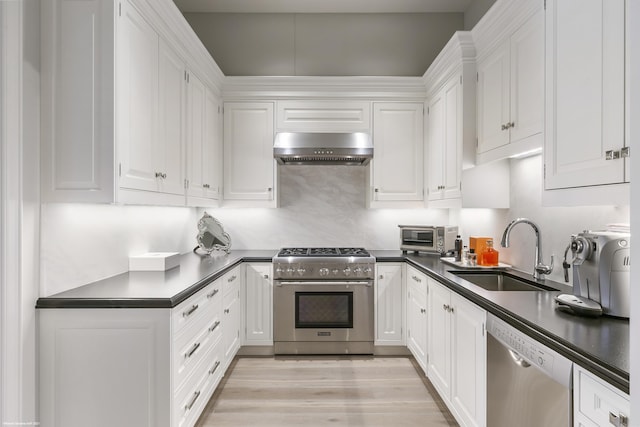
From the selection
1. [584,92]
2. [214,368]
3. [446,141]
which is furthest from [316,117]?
[584,92]

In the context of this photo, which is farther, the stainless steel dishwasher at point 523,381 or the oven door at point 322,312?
the oven door at point 322,312

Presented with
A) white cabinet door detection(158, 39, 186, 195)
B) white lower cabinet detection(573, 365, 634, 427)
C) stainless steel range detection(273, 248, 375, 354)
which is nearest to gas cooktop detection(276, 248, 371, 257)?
stainless steel range detection(273, 248, 375, 354)

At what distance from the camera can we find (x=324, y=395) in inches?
103

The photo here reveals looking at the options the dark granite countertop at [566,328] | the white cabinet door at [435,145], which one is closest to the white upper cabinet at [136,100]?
the dark granite countertop at [566,328]

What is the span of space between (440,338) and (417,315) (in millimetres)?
524

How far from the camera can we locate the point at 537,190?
229 centimetres

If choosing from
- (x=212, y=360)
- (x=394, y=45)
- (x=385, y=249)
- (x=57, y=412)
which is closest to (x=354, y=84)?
(x=394, y=45)

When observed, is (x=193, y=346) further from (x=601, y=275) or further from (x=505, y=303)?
(x=601, y=275)

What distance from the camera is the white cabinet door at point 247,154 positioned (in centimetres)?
351

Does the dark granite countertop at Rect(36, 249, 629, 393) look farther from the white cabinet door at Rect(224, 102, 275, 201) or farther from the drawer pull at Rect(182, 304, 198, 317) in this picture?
the white cabinet door at Rect(224, 102, 275, 201)

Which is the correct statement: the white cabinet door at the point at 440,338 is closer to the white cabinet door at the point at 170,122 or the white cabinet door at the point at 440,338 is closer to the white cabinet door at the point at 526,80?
the white cabinet door at the point at 526,80

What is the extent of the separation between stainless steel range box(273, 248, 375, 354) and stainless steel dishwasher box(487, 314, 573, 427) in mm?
1604

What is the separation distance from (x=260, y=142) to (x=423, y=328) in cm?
218

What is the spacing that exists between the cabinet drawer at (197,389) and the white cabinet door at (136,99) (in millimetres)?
1072
